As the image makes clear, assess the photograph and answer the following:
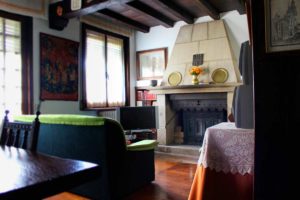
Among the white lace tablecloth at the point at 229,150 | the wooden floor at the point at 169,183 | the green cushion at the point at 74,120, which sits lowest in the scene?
the wooden floor at the point at 169,183

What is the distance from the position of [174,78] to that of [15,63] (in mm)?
2862

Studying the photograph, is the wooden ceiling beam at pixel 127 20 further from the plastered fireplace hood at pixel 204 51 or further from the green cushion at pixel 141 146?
the green cushion at pixel 141 146

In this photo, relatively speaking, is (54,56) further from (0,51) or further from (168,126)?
(168,126)

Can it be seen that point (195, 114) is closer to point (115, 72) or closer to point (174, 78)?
point (174, 78)

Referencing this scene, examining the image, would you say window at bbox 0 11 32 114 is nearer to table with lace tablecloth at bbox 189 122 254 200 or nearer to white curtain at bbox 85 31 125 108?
white curtain at bbox 85 31 125 108

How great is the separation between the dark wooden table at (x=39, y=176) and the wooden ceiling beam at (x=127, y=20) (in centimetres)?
403

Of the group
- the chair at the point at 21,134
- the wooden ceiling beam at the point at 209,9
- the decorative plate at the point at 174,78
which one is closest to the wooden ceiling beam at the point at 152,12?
the wooden ceiling beam at the point at 209,9

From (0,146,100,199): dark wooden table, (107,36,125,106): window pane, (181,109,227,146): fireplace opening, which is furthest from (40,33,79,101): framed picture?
(0,146,100,199): dark wooden table

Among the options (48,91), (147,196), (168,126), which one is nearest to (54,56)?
(48,91)

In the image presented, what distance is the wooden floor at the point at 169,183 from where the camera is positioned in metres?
2.65

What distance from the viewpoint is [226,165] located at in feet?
4.93

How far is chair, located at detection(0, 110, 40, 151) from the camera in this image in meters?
1.47

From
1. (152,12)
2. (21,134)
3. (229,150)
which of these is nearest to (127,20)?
(152,12)

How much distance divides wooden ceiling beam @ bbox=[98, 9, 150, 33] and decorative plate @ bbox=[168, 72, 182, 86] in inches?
51.3
